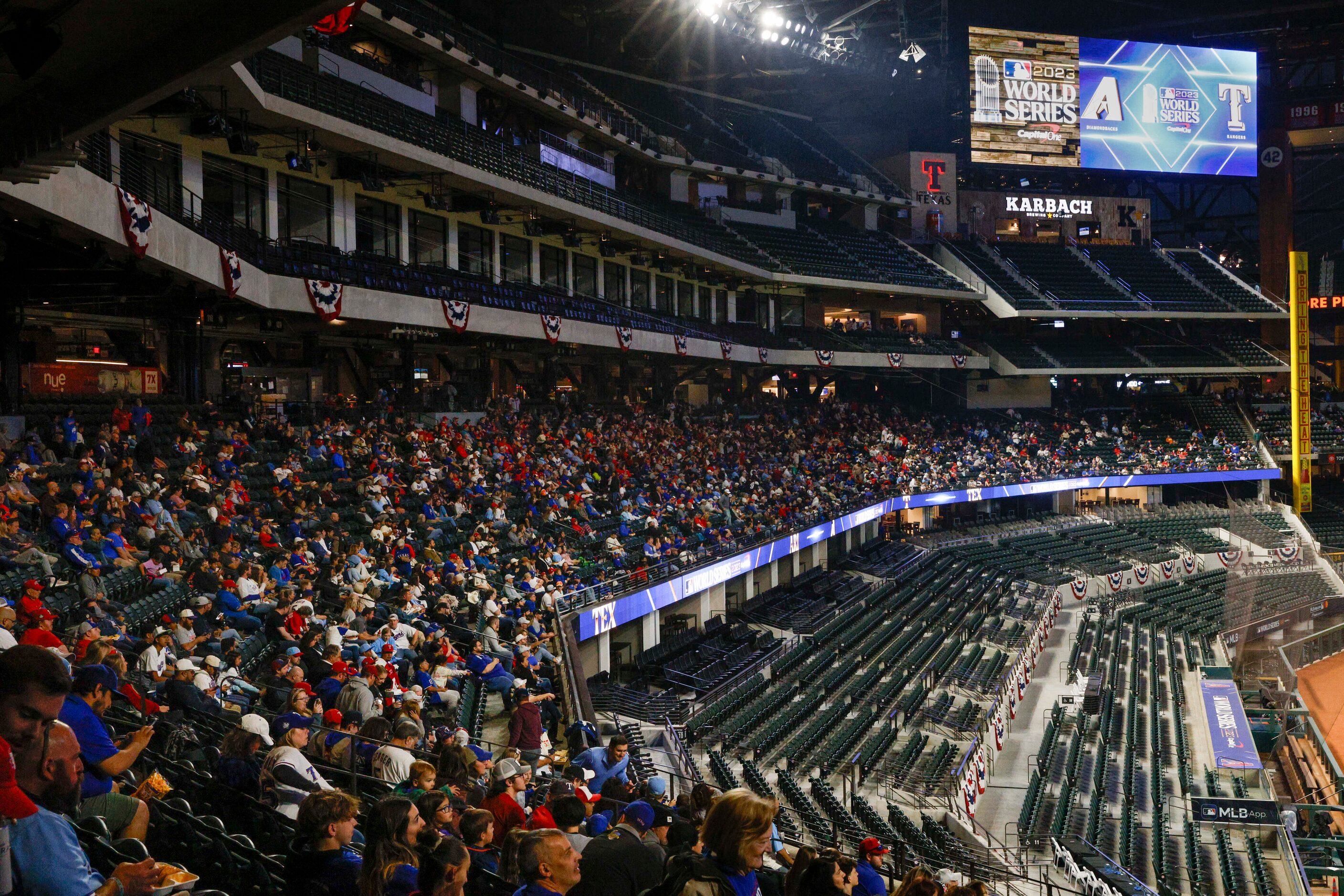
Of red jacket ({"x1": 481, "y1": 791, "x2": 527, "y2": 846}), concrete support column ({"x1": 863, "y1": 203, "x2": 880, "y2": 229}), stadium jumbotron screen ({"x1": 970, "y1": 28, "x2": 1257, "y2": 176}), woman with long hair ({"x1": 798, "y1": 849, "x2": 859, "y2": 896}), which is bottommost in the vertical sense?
red jacket ({"x1": 481, "y1": 791, "x2": 527, "y2": 846})

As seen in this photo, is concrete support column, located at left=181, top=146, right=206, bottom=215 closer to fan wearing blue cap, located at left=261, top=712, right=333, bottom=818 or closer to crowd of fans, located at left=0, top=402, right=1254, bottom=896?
crowd of fans, located at left=0, top=402, right=1254, bottom=896

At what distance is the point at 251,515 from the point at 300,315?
24.8 ft

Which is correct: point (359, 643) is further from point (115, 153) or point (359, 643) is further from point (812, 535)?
point (812, 535)

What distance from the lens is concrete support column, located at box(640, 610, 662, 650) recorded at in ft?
68.9

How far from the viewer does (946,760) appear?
1764 cm

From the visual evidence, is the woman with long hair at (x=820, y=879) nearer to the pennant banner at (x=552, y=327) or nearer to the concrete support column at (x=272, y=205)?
the concrete support column at (x=272, y=205)

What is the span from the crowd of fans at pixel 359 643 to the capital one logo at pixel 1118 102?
30.1 metres

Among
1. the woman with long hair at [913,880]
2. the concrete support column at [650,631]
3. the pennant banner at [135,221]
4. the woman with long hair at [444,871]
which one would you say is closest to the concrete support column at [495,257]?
the concrete support column at [650,631]

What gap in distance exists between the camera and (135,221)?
1167cm

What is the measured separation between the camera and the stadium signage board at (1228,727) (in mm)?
19703

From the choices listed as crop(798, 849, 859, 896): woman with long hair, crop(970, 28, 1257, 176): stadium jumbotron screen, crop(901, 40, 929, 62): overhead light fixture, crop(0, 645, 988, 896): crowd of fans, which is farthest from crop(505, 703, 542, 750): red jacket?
crop(970, 28, 1257, 176): stadium jumbotron screen

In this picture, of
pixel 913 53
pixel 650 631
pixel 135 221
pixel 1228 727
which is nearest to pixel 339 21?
pixel 135 221

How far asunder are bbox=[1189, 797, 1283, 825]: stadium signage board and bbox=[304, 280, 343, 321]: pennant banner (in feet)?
50.3

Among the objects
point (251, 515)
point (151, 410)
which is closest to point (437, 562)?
point (251, 515)
